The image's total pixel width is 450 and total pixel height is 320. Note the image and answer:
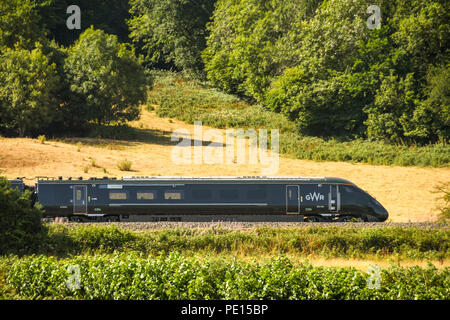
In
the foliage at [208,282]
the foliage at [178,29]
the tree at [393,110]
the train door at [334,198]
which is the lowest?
the foliage at [208,282]

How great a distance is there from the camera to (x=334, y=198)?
26.7 metres

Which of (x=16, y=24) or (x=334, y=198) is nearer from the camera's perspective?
(x=334, y=198)

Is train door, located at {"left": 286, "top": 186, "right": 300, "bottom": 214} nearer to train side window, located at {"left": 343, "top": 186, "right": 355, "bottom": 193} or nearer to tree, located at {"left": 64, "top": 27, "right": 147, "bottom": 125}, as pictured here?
train side window, located at {"left": 343, "top": 186, "right": 355, "bottom": 193}

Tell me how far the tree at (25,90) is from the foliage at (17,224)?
31.5 meters

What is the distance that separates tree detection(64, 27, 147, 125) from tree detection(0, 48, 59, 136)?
10.00ft

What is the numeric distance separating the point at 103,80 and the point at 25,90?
765 cm

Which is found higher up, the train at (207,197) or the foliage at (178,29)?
the foliage at (178,29)

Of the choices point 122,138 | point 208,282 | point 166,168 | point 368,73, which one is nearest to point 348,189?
point 208,282

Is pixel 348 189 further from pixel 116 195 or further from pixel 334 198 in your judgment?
pixel 116 195

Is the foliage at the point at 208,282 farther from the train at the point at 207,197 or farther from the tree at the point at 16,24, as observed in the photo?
the tree at the point at 16,24

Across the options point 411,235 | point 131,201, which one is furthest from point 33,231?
point 411,235

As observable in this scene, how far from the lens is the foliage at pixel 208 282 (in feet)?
41.0

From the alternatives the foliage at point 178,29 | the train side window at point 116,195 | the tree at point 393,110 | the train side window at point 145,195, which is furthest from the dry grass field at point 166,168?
the foliage at point 178,29
